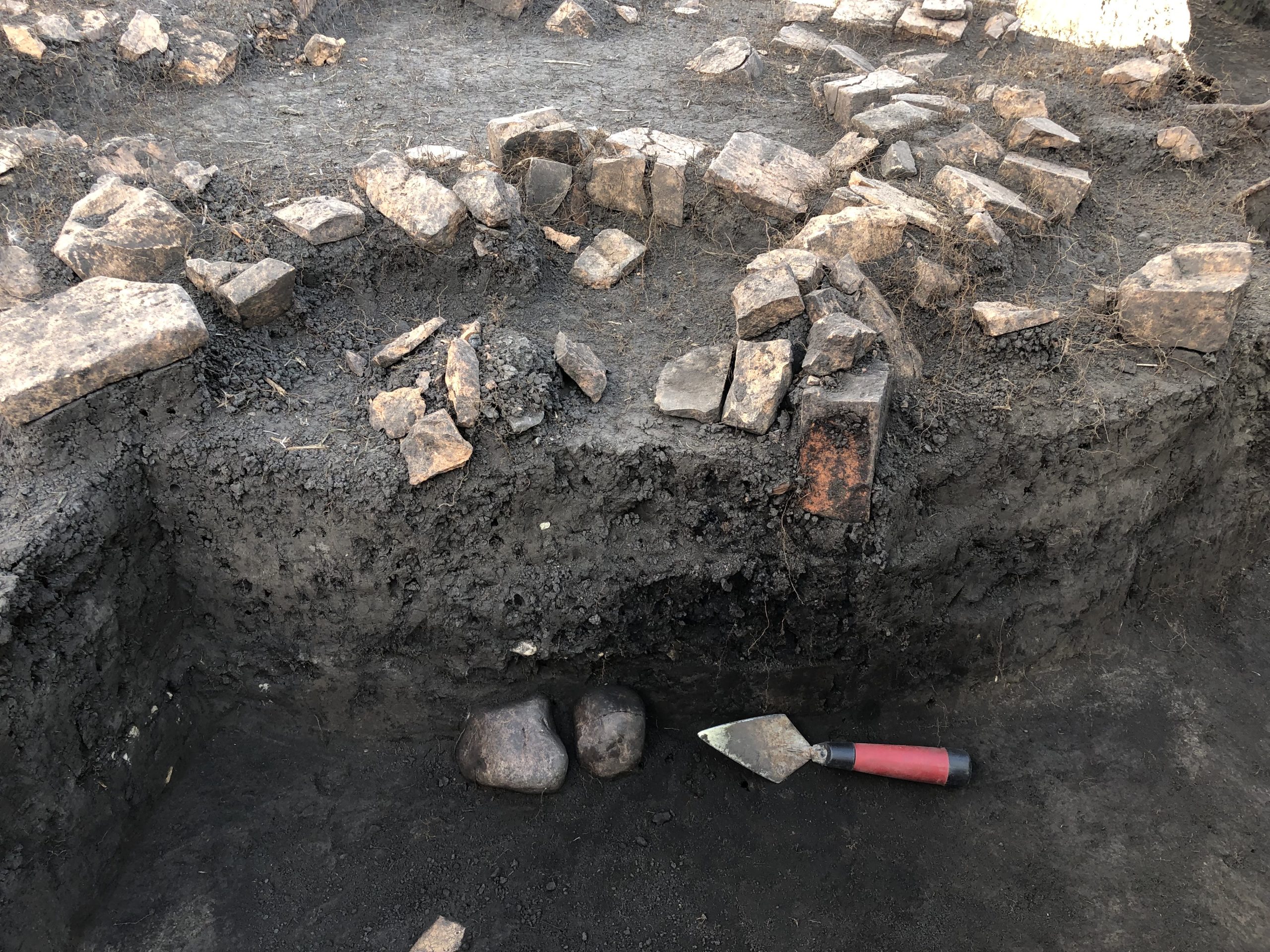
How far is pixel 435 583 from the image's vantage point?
3453mm

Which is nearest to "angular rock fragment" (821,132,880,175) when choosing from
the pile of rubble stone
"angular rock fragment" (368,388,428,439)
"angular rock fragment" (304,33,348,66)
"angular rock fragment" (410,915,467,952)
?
the pile of rubble stone

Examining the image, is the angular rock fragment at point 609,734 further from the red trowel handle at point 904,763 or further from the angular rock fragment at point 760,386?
the angular rock fragment at point 760,386

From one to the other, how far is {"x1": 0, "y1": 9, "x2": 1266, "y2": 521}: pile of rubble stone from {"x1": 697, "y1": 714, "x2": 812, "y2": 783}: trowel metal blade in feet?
3.47

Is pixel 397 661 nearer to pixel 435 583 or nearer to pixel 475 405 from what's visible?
pixel 435 583

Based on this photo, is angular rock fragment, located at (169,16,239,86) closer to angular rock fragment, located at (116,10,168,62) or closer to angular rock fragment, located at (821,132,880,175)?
angular rock fragment, located at (116,10,168,62)

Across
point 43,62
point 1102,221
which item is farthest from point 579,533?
point 43,62

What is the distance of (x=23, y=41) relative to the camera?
4.94 metres

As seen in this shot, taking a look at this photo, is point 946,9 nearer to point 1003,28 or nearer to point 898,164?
point 1003,28

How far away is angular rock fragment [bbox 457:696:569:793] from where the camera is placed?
11.3ft

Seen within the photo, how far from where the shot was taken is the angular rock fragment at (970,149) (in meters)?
4.74

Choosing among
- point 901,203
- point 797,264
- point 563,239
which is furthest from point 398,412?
point 901,203

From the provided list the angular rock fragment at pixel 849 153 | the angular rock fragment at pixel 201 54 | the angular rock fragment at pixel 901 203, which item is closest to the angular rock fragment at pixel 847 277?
the angular rock fragment at pixel 901 203

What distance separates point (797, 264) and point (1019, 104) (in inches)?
108

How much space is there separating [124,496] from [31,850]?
4.33 feet
